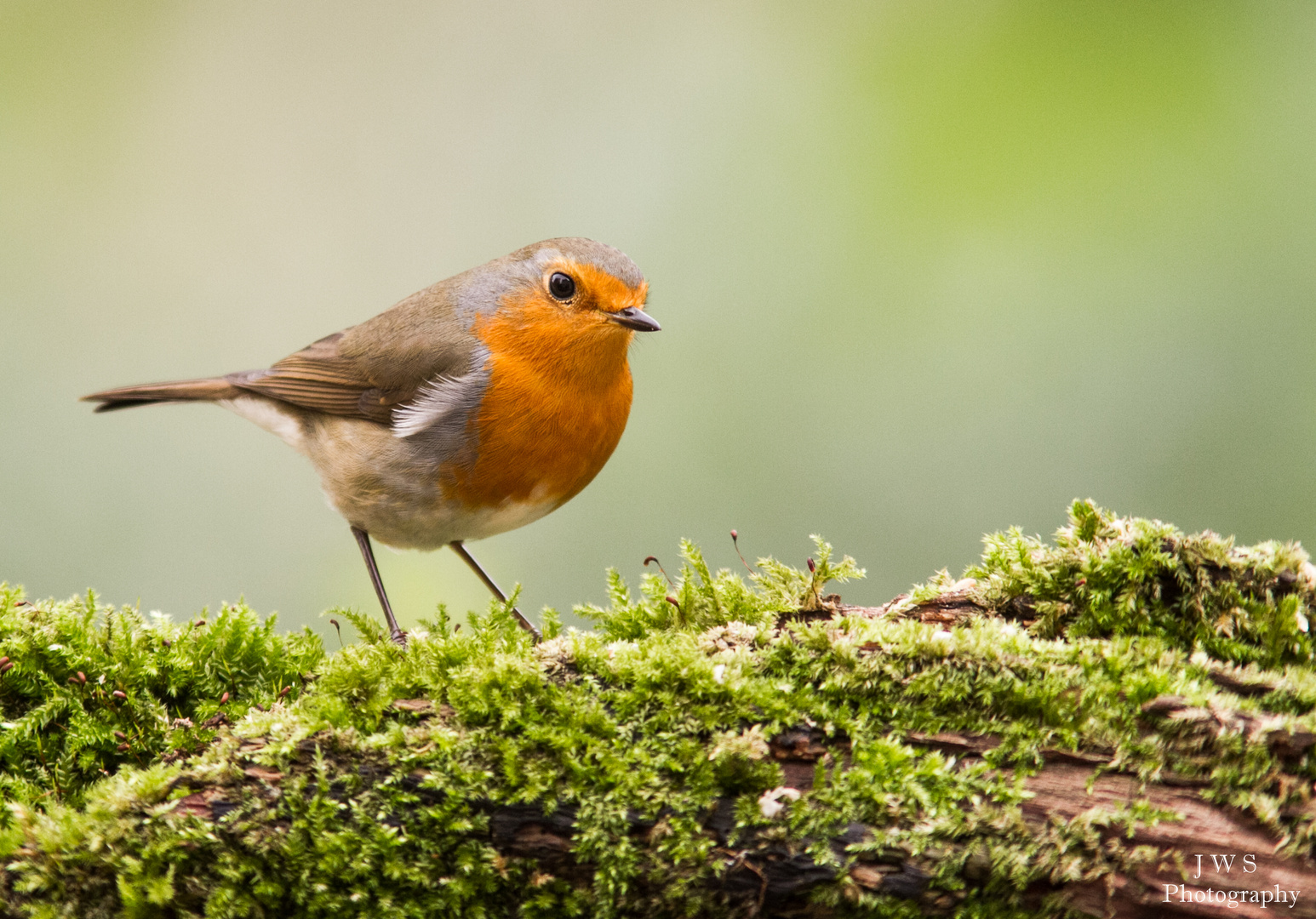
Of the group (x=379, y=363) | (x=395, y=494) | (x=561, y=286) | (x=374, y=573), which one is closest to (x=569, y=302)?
(x=561, y=286)

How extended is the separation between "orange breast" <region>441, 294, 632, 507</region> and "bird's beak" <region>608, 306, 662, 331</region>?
58 mm

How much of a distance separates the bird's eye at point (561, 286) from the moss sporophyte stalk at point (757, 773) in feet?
6.43

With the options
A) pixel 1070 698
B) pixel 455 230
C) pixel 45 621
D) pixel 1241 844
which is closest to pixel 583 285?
pixel 455 230

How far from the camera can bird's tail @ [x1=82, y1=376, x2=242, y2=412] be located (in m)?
5.16

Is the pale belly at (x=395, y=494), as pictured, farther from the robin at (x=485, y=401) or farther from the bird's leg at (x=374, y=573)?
the bird's leg at (x=374, y=573)

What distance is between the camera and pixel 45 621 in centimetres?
323

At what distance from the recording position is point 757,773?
232 centimetres

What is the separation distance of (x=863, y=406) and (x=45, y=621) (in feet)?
12.0

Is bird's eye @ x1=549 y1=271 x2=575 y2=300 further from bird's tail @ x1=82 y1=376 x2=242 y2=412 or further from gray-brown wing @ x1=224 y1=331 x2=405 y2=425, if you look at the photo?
bird's tail @ x1=82 y1=376 x2=242 y2=412

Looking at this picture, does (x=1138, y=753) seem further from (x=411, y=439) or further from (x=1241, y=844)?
(x=411, y=439)

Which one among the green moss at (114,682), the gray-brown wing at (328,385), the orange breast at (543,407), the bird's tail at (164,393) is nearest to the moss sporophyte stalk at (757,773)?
the green moss at (114,682)

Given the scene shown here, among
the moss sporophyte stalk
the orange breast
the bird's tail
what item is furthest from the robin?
the moss sporophyte stalk

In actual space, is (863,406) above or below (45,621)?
above

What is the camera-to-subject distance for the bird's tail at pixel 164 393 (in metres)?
5.16
